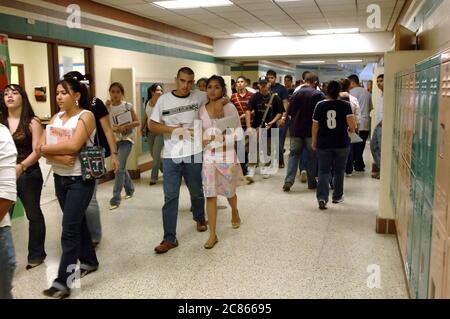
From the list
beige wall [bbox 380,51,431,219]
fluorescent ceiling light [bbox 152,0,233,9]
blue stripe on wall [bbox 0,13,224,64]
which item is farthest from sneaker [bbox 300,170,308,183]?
blue stripe on wall [bbox 0,13,224,64]

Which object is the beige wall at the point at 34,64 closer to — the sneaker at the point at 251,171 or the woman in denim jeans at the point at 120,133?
the woman in denim jeans at the point at 120,133

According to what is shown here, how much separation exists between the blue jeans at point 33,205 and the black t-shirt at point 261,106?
3581 mm

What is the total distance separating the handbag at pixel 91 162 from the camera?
2732 mm

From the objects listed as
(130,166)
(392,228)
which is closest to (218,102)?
(392,228)

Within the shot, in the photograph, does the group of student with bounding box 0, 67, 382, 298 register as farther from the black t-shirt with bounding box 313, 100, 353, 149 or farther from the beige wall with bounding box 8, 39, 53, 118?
the beige wall with bounding box 8, 39, 53, 118

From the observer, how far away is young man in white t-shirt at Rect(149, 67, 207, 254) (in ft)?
11.3

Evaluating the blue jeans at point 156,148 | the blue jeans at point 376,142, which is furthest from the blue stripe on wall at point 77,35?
the blue jeans at point 376,142

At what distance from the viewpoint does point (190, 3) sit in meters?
6.75

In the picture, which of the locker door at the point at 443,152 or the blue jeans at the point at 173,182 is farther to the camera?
the blue jeans at the point at 173,182

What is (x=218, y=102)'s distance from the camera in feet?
11.7

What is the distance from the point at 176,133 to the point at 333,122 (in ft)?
6.20

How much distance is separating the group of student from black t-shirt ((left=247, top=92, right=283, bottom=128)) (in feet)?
2.57
